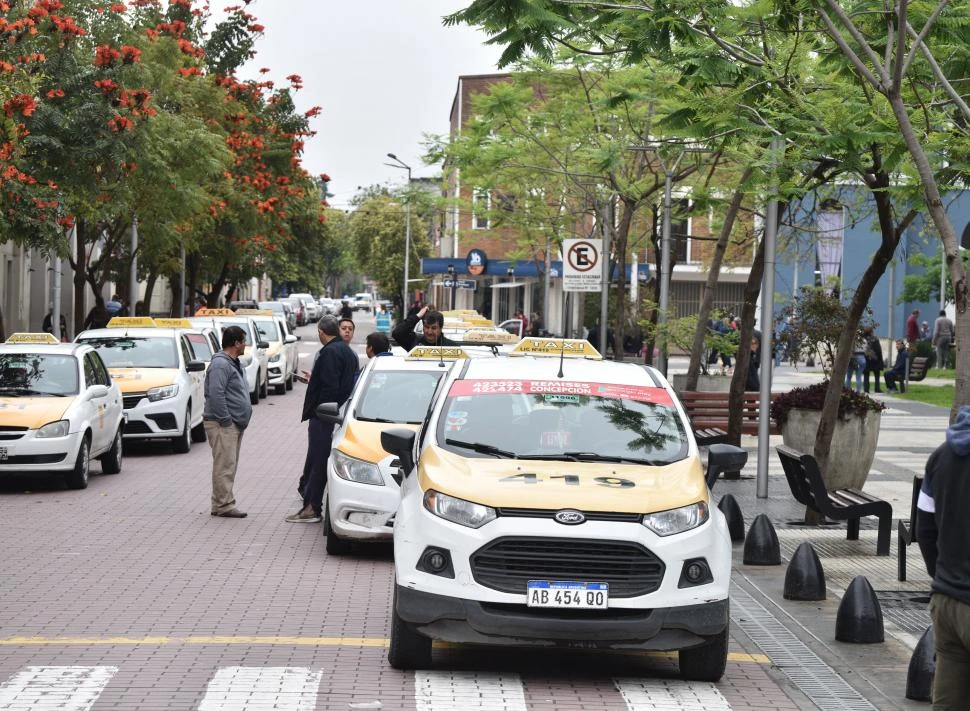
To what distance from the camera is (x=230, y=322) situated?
31.9 metres

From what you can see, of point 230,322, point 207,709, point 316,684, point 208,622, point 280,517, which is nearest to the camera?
point 207,709

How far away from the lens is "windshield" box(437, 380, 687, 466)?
858 cm

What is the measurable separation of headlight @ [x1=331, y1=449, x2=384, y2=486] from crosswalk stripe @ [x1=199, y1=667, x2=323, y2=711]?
3.72m

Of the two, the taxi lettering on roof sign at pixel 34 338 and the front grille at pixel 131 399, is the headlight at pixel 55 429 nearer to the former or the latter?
the taxi lettering on roof sign at pixel 34 338

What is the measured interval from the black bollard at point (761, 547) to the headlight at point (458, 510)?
492 cm

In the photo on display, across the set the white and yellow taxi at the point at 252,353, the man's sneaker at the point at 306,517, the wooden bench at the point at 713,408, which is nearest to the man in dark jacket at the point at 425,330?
the man's sneaker at the point at 306,517

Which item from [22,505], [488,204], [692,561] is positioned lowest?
[22,505]

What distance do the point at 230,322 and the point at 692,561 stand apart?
25.0 meters

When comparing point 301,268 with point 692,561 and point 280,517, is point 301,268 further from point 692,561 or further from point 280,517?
point 692,561

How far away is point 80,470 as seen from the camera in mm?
16234

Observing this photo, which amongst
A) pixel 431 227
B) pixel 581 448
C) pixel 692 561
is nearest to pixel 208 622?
pixel 581 448

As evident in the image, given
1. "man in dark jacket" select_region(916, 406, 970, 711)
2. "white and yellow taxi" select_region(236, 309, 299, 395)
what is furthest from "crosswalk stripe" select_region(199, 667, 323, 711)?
"white and yellow taxi" select_region(236, 309, 299, 395)

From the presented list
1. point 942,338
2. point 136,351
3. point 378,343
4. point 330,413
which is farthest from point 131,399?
point 942,338

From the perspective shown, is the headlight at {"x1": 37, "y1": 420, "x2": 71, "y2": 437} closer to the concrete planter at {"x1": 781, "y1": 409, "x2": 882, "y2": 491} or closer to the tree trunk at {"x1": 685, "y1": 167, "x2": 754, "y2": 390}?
the concrete planter at {"x1": 781, "y1": 409, "x2": 882, "y2": 491}
